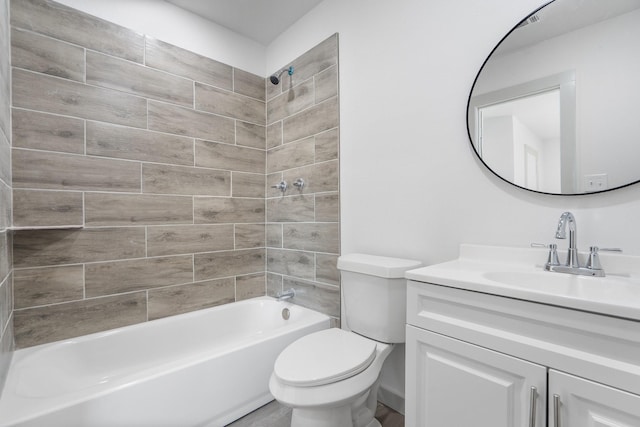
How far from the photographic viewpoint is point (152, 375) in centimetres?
133

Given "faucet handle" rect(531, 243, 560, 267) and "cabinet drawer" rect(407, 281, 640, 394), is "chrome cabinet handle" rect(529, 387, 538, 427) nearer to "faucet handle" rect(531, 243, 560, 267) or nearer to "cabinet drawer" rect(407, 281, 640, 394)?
"cabinet drawer" rect(407, 281, 640, 394)

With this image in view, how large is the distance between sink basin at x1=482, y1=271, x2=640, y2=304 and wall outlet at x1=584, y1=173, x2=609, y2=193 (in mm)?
321

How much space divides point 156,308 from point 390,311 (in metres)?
1.57

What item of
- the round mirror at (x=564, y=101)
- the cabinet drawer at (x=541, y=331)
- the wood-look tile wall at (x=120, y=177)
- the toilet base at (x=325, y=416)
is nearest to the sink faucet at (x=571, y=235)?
the round mirror at (x=564, y=101)

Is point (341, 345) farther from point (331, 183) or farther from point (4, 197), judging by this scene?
point (4, 197)

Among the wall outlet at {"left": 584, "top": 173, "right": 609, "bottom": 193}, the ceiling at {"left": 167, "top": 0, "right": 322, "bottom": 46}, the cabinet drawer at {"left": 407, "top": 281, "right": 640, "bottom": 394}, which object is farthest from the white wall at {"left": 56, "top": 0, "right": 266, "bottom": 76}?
the wall outlet at {"left": 584, "top": 173, "right": 609, "bottom": 193}

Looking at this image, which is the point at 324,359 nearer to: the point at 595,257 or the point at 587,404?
the point at 587,404

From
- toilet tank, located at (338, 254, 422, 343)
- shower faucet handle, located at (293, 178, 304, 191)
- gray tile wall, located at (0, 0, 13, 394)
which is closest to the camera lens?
gray tile wall, located at (0, 0, 13, 394)

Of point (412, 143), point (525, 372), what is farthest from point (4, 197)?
point (525, 372)

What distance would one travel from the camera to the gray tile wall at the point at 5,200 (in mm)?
1268

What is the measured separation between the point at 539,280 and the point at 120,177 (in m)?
2.25

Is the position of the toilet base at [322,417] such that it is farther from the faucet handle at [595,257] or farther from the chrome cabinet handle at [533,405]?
the faucet handle at [595,257]

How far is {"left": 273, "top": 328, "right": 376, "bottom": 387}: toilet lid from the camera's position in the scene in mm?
1184

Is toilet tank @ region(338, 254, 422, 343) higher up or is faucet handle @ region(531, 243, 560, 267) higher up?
faucet handle @ region(531, 243, 560, 267)
